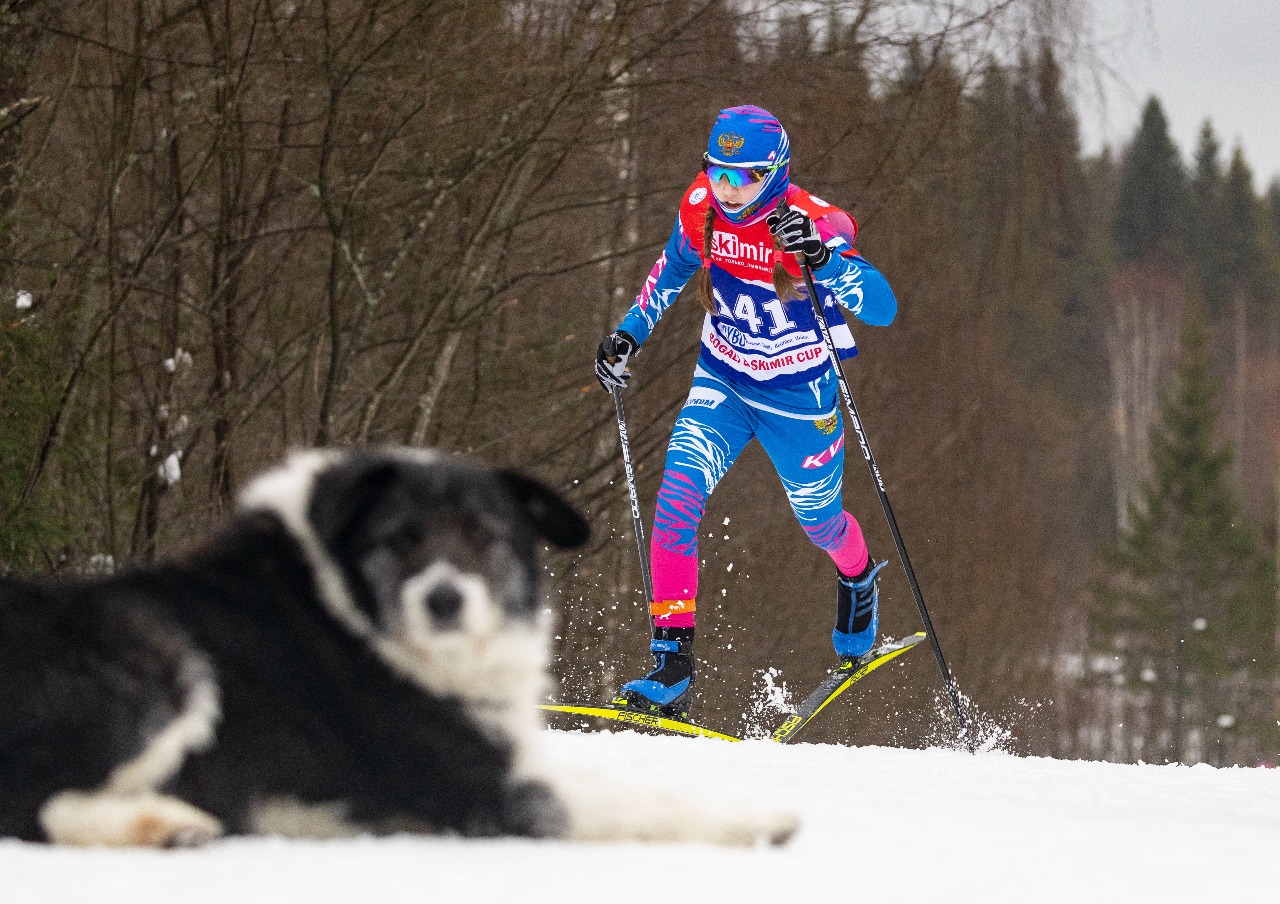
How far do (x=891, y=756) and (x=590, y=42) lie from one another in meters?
4.83

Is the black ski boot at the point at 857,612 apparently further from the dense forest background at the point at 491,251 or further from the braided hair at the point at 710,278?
the braided hair at the point at 710,278

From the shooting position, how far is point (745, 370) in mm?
6840

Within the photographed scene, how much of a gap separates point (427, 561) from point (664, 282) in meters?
4.45

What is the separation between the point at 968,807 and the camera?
3.92m

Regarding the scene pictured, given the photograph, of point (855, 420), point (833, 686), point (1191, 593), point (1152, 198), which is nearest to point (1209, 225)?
point (1152, 198)

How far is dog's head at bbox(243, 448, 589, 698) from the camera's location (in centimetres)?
278

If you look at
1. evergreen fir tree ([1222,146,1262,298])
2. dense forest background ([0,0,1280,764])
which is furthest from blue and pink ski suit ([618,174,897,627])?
evergreen fir tree ([1222,146,1262,298])

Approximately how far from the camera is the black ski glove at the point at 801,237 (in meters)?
6.34

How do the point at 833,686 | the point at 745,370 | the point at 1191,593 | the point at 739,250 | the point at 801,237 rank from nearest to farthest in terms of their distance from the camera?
the point at 801,237, the point at 739,250, the point at 745,370, the point at 833,686, the point at 1191,593

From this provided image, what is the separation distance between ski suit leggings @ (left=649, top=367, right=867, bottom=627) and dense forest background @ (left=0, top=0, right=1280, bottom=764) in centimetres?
196

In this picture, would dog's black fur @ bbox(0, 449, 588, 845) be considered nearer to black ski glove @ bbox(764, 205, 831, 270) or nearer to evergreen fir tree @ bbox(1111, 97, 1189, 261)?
black ski glove @ bbox(764, 205, 831, 270)

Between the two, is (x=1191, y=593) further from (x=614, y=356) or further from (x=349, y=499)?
(x=349, y=499)

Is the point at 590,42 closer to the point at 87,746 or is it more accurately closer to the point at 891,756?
the point at 891,756

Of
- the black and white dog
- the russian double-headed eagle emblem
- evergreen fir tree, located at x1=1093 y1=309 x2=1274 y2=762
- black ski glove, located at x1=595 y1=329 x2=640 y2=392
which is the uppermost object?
the russian double-headed eagle emblem
